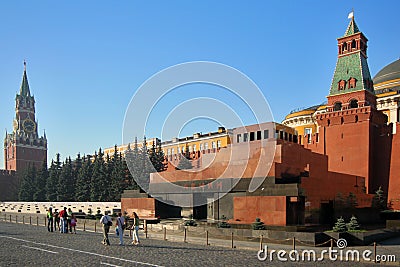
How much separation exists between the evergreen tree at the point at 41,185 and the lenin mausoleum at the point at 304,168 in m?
34.1

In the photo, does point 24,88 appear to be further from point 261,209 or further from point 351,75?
point 261,209

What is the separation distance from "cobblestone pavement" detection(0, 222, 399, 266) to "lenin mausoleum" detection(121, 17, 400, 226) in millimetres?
4930

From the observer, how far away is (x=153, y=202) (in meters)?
24.2

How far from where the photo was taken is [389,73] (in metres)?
44.8

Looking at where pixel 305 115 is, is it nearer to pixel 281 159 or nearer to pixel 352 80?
pixel 352 80

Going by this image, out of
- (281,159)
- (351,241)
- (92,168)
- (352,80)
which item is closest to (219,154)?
(281,159)

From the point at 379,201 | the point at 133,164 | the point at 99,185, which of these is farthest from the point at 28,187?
the point at 379,201

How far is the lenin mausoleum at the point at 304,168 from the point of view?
60.3ft

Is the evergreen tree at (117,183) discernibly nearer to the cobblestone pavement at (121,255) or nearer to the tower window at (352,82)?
the tower window at (352,82)

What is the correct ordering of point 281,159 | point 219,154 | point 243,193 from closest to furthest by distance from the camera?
point 243,193 < point 281,159 < point 219,154

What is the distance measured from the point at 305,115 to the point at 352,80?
1931 cm

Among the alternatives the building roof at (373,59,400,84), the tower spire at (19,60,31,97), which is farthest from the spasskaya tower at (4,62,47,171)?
the building roof at (373,59,400,84)

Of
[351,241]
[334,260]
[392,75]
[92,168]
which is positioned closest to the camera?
[334,260]

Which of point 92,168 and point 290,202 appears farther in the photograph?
point 92,168
